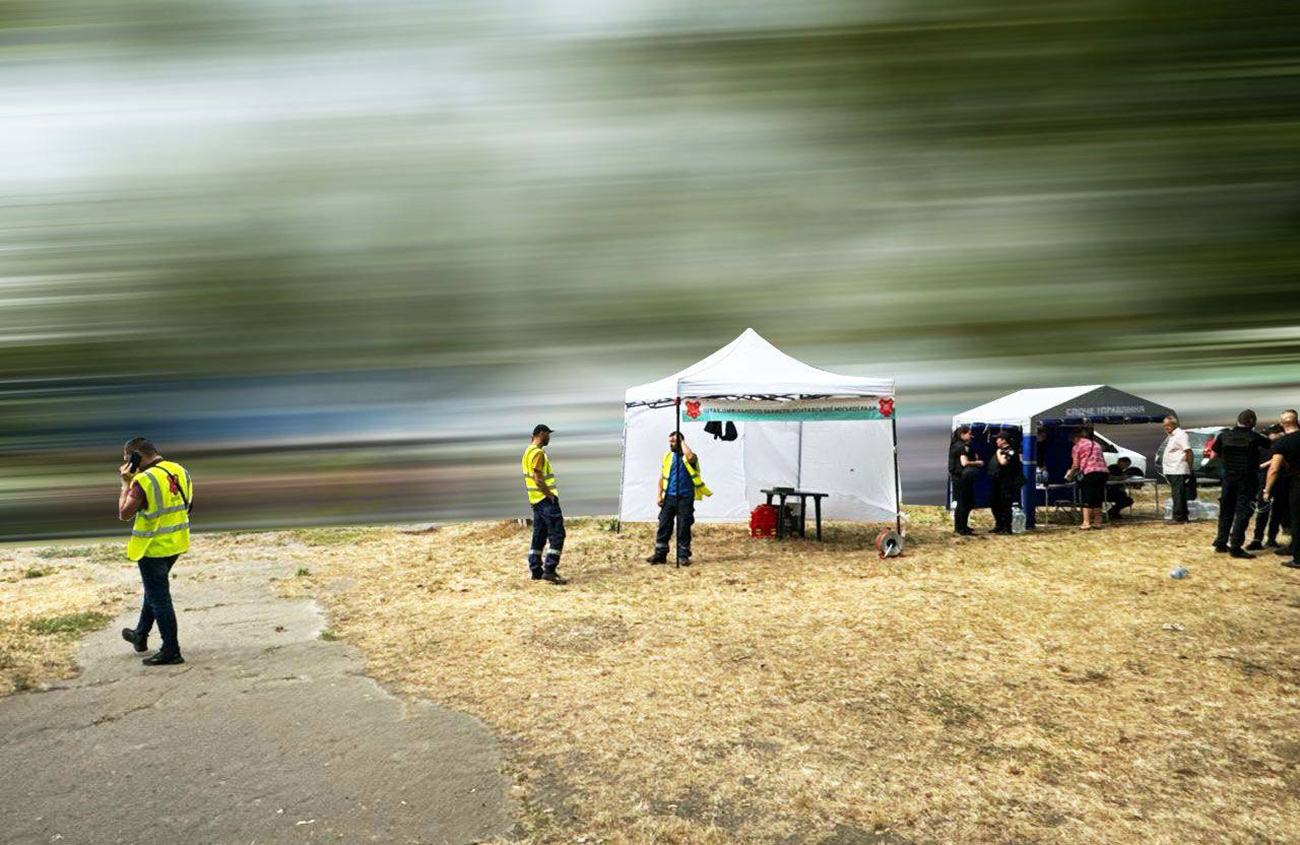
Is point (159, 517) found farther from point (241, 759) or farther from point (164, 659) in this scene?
point (241, 759)

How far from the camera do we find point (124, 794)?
333 cm

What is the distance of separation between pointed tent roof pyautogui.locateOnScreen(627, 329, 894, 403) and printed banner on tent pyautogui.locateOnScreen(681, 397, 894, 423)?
19 cm

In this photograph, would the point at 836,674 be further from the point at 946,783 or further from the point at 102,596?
the point at 102,596

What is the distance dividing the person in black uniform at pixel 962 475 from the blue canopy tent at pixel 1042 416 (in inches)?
19.2

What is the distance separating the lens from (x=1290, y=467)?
8.18m

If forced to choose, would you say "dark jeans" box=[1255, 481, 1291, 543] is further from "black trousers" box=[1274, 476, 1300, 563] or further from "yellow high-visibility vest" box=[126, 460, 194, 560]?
"yellow high-visibility vest" box=[126, 460, 194, 560]

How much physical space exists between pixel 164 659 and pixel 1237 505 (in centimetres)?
1035

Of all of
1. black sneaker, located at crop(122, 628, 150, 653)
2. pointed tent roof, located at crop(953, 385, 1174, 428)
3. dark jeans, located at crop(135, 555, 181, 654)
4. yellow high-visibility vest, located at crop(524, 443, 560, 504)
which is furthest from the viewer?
pointed tent roof, located at crop(953, 385, 1174, 428)

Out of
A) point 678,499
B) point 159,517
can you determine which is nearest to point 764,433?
point 678,499

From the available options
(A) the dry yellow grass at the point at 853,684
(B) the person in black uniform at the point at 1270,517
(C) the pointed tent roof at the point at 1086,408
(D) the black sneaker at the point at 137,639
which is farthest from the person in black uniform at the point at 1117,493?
(D) the black sneaker at the point at 137,639

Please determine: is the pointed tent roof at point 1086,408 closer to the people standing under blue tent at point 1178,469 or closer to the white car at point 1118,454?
the people standing under blue tent at point 1178,469

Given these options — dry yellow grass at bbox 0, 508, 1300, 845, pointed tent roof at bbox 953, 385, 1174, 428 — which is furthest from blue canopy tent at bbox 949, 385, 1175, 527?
dry yellow grass at bbox 0, 508, 1300, 845

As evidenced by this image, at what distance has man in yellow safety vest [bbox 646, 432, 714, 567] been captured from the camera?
9531 millimetres

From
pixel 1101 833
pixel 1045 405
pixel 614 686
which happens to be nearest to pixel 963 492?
pixel 1045 405
